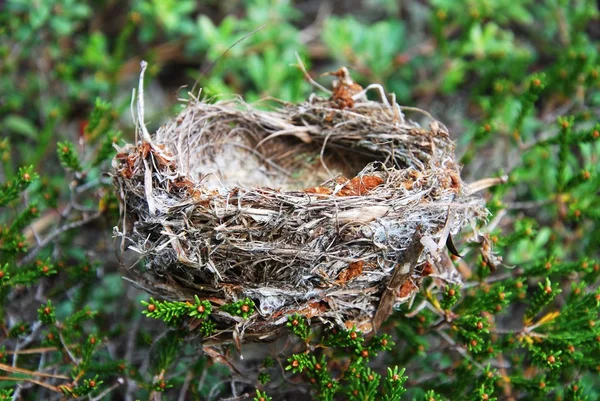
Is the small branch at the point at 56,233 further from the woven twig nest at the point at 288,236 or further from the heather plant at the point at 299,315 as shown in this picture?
the woven twig nest at the point at 288,236

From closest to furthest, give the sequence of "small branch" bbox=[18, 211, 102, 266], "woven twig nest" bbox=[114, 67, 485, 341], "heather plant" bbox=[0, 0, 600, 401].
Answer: "woven twig nest" bbox=[114, 67, 485, 341] → "heather plant" bbox=[0, 0, 600, 401] → "small branch" bbox=[18, 211, 102, 266]

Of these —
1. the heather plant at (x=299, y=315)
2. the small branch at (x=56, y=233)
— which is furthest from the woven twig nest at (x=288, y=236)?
the small branch at (x=56, y=233)

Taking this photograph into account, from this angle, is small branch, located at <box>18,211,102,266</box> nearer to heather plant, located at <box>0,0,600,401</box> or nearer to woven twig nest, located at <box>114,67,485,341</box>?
heather plant, located at <box>0,0,600,401</box>

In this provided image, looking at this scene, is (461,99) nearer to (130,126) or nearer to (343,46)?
(343,46)

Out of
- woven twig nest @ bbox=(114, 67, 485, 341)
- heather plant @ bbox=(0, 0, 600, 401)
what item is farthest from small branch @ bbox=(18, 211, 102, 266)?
woven twig nest @ bbox=(114, 67, 485, 341)

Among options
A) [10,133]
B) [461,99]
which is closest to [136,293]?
[10,133]

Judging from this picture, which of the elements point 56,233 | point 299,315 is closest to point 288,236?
point 299,315

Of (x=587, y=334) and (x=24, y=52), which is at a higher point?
(x=24, y=52)

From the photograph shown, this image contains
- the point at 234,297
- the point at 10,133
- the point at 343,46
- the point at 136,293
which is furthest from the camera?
the point at 10,133
